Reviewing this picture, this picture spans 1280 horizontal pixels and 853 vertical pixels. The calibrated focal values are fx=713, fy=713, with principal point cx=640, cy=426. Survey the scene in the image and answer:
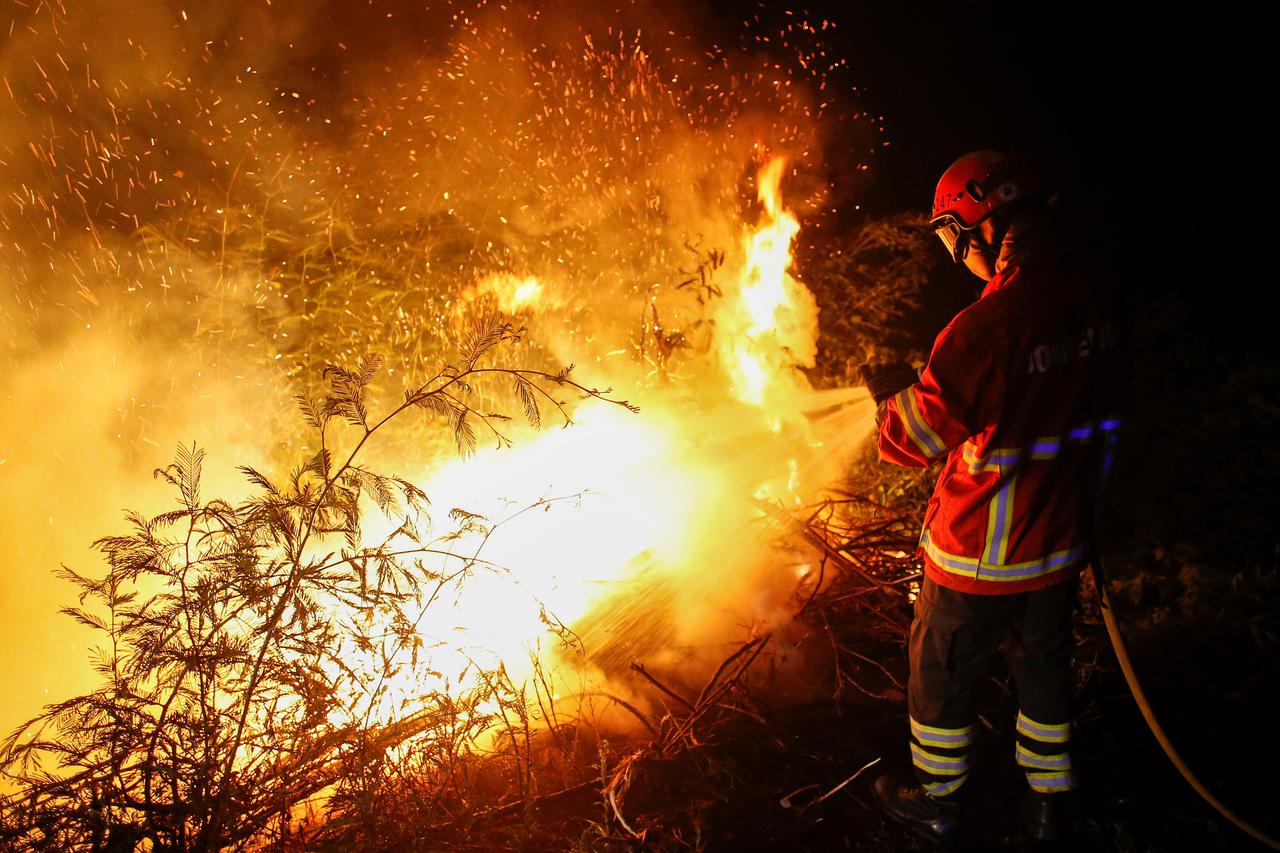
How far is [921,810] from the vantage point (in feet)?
9.71

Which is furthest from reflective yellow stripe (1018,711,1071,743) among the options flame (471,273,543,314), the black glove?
flame (471,273,543,314)

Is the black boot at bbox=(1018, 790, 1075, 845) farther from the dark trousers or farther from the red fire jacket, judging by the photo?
the red fire jacket

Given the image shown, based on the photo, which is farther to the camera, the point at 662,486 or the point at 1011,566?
the point at 662,486

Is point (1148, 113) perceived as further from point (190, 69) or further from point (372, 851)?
point (190, 69)

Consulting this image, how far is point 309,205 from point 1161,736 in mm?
6456

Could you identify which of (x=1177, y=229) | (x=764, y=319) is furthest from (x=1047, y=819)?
(x=764, y=319)

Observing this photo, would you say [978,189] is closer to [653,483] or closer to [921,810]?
[921,810]

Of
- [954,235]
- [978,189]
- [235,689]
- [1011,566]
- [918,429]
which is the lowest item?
[1011,566]

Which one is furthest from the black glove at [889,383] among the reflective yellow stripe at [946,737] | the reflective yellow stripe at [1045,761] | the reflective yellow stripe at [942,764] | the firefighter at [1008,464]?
the reflective yellow stripe at [1045,761]

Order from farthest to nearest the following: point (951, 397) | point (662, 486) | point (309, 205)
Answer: point (309, 205), point (662, 486), point (951, 397)

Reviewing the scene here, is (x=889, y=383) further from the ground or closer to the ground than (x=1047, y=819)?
further from the ground

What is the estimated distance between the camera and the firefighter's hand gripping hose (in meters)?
2.72

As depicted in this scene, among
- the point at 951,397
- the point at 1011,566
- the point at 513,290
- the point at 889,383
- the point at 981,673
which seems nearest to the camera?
the point at 951,397

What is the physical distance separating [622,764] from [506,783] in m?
0.58
